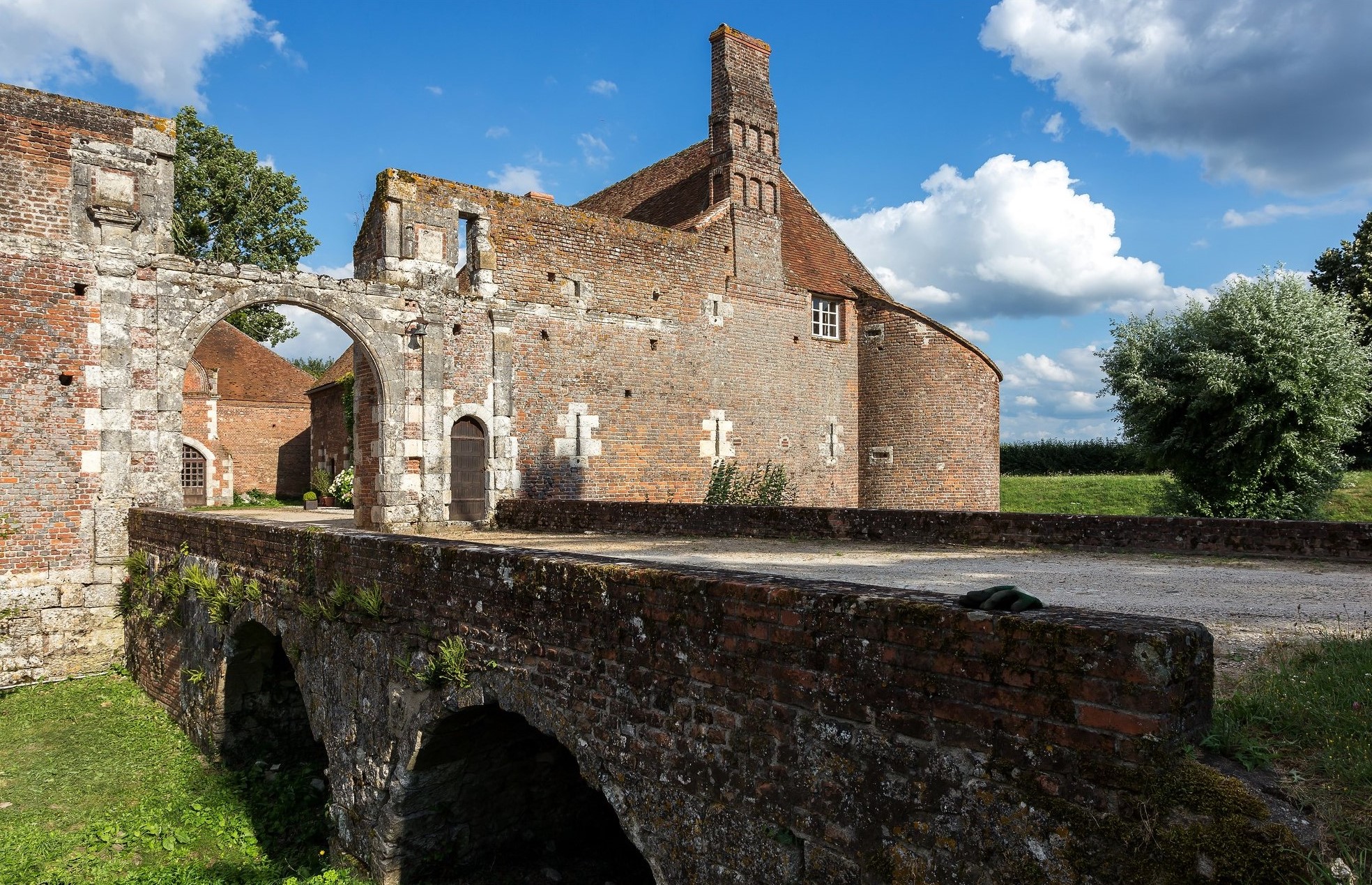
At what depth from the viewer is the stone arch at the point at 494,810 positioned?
656cm

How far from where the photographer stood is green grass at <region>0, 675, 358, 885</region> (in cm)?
777

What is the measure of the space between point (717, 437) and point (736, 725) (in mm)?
15333

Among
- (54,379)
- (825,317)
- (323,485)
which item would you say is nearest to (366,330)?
(54,379)

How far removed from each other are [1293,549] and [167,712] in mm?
13150

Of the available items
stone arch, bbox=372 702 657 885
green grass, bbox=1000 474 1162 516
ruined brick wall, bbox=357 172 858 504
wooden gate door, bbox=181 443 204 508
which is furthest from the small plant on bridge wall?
wooden gate door, bbox=181 443 204 508

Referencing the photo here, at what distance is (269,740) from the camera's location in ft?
33.4

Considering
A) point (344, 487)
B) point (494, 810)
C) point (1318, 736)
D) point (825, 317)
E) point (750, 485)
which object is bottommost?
point (494, 810)

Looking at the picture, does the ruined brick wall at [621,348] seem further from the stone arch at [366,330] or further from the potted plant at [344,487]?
the potted plant at [344,487]

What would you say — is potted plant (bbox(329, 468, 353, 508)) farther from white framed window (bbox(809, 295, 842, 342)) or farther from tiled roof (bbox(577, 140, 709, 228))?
white framed window (bbox(809, 295, 842, 342))

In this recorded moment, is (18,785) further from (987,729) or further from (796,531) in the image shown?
(987,729)

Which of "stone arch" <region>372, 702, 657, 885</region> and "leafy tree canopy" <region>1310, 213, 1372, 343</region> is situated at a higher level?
"leafy tree canopy" <region>1310, 213, 1372, 343</region>

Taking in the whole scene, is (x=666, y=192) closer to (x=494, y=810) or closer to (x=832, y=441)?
(x=832, y=441)

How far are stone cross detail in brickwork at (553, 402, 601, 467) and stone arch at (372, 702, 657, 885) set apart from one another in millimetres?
9442

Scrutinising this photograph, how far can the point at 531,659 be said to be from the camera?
5215mm
